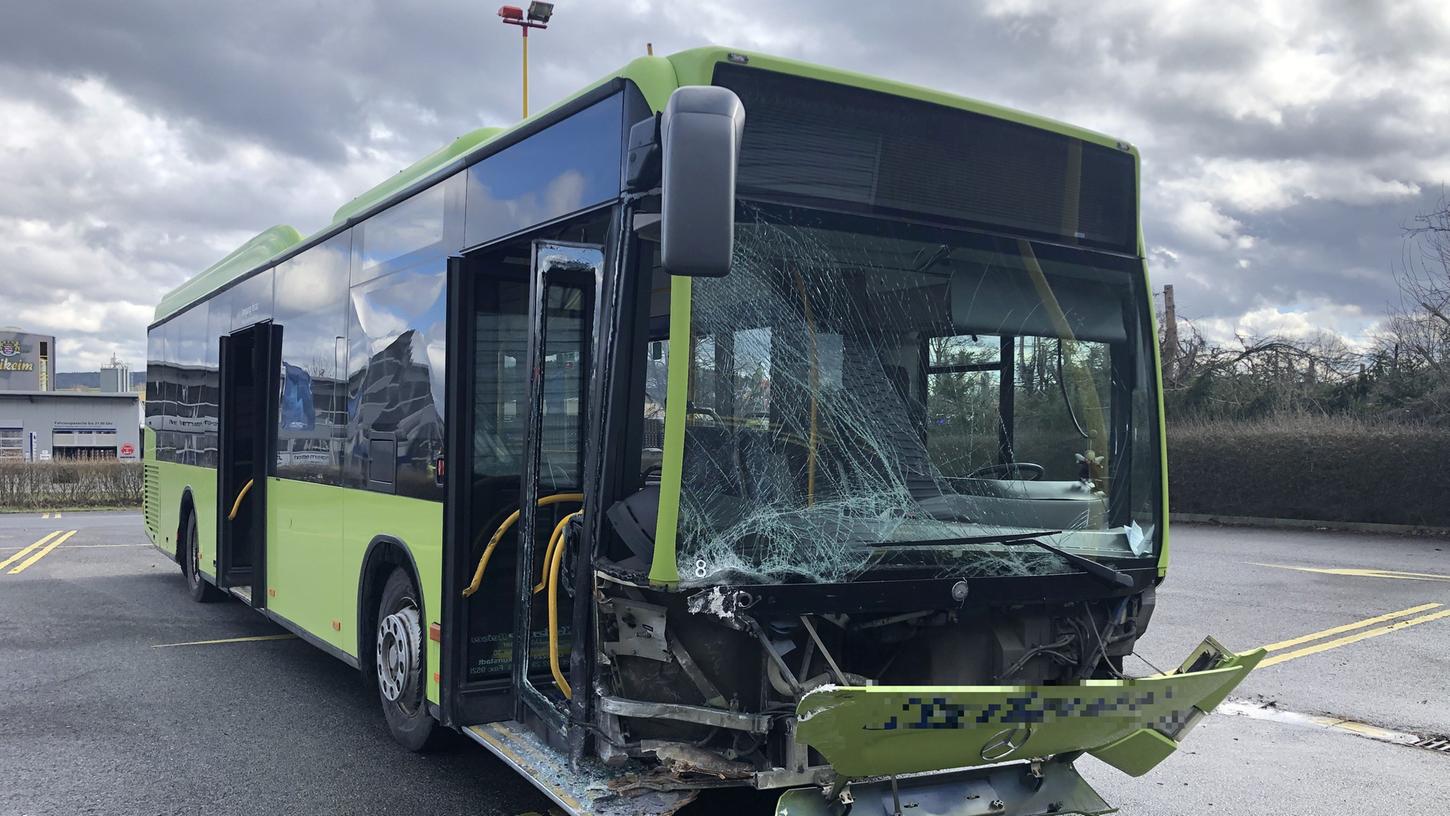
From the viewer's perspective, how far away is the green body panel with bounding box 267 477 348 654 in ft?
20.6

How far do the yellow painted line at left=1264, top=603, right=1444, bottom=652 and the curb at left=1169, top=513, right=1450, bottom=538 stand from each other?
6.79 metres

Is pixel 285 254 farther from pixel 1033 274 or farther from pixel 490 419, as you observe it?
pixel 1033 274

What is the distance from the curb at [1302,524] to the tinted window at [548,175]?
15378mm

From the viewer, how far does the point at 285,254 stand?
7.71 meters

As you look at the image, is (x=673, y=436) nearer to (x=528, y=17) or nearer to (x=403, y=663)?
(x=403, y=663)

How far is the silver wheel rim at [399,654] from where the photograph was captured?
17.6 ft

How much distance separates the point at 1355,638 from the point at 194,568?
10592 mm

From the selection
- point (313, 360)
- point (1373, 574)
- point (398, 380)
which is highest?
point (313, 360)

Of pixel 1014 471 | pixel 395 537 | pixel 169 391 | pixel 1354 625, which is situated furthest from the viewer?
pixel 169 391

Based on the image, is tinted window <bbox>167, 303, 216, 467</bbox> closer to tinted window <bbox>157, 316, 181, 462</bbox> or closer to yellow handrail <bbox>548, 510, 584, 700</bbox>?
tinted window <bbox>157, 316, 181, 462</bbox>

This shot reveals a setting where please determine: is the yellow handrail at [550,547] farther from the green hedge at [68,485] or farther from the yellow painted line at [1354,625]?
the green hedge at [68,485]

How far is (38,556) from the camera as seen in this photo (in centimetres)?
1517

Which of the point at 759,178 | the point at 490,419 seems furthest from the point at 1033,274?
the point at 490,419

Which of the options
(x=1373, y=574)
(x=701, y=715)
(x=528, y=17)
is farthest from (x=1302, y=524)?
(x=701, y=715)
